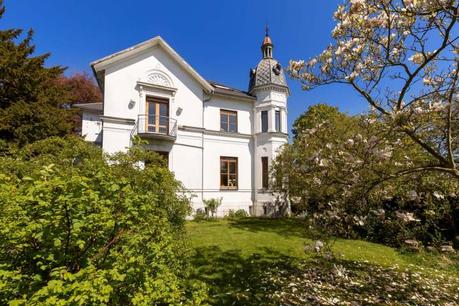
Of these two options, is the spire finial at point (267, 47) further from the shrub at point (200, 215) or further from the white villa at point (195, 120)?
the shrub at point (200, 215)

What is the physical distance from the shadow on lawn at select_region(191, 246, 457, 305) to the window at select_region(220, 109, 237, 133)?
11.3 meters

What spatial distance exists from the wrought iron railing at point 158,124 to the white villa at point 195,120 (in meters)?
0.06

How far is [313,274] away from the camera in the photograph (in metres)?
6.45

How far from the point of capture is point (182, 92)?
1656 centimetres

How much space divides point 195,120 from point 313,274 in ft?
40.0

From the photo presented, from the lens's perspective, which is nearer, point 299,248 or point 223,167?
point 299,248

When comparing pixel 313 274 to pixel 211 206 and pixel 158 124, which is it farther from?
pixel 158 124

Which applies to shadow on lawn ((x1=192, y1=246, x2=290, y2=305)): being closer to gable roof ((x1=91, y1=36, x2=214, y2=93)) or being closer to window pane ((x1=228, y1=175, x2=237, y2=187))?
window pane ((x1=228, y1=175, x2=237, y2=187))

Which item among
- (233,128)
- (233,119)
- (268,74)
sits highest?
(268,74)

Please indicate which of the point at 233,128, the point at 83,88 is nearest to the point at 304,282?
the point at 233,128

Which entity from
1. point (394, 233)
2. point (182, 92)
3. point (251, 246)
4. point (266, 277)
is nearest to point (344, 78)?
point (266, 277)

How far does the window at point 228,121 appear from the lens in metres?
18.0

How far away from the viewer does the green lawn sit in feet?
17.5

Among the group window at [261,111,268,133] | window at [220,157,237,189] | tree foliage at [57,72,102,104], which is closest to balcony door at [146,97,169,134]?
window at [220,157,237,189]
